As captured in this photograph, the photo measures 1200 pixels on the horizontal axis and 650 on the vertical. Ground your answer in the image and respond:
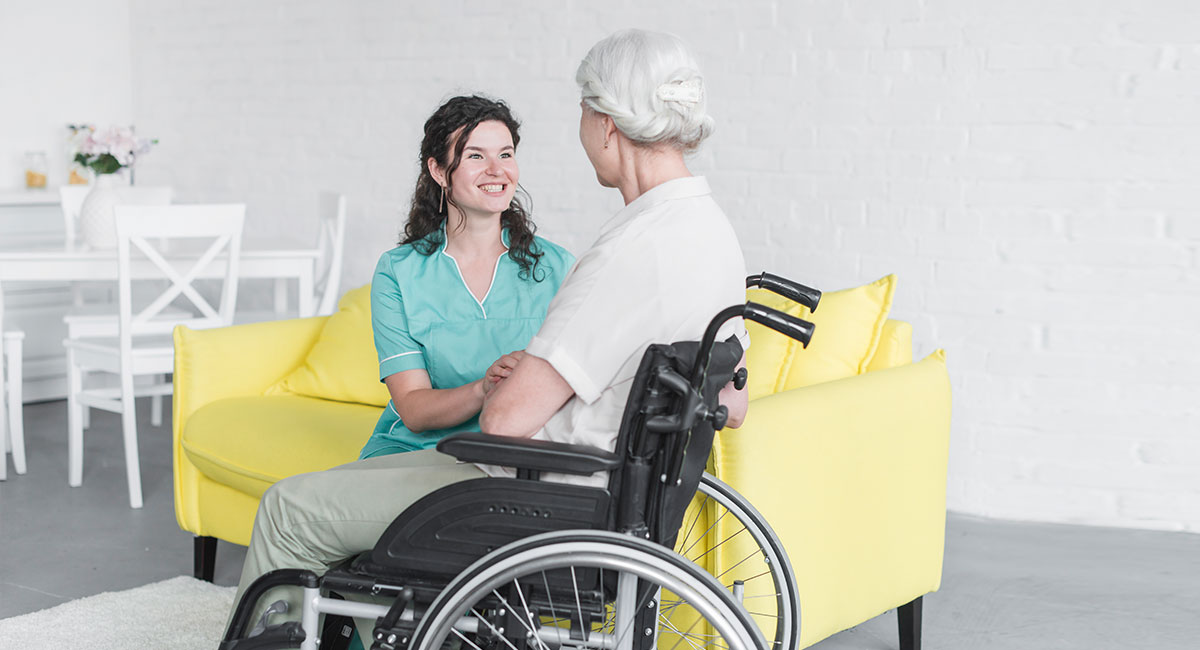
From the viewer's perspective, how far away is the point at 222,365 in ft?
9.74

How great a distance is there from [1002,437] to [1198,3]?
1.23 metres

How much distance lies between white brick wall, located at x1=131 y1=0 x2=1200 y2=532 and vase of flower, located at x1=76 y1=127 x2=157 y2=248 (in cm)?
151

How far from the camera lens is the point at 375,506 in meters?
1.71

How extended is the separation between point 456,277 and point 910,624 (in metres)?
1.14

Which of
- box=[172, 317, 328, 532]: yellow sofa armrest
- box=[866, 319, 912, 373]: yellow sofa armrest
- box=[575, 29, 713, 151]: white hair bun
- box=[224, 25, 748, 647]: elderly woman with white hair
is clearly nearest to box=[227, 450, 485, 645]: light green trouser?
box=[224, 25, 748, 647]: elderly woman with white hair

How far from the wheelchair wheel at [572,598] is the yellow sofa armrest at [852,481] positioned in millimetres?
382

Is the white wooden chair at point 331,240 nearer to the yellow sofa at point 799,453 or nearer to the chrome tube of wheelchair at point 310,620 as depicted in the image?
the yellow sofa at point 799,453

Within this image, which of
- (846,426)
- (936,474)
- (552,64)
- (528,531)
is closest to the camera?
(528,531)

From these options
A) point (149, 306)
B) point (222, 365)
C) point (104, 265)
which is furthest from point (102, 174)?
point (222, 365)

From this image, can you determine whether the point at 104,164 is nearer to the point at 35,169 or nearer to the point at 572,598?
the point at 35,169

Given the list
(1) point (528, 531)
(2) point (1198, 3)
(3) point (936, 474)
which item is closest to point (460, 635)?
(1) point (528, 531)

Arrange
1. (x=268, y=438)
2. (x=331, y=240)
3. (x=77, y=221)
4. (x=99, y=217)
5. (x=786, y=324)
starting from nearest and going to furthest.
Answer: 1. (x=786, y=324)
2. (x=268, y=438)
3. (x=99, y=217)
4. (x=331, y=240)
5. (x=77, y=221)

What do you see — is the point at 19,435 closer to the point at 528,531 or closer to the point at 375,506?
the point at 375,506

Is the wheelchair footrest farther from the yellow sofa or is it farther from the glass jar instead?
the glass jar
